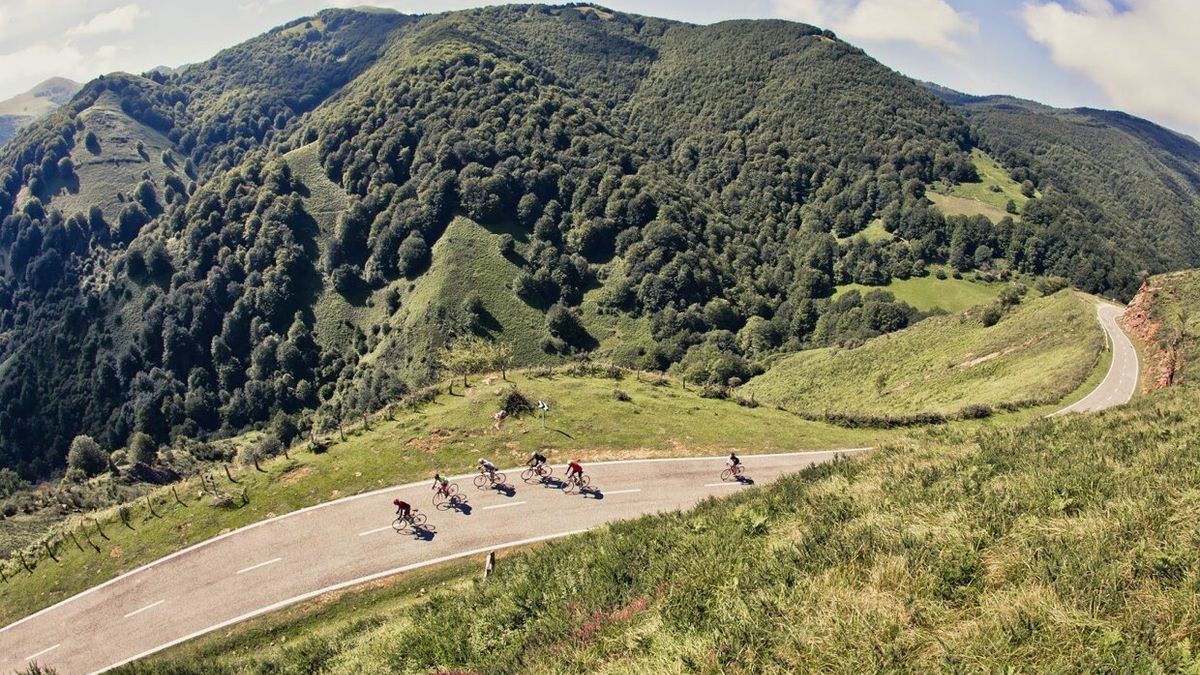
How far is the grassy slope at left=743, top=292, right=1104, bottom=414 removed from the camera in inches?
2210

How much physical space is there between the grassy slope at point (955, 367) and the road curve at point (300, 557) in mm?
35737

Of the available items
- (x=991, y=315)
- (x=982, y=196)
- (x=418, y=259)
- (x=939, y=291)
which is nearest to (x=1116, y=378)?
(x=991, y=315)

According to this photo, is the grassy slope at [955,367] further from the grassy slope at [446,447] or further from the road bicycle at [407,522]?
the road bicycle at [407,522]

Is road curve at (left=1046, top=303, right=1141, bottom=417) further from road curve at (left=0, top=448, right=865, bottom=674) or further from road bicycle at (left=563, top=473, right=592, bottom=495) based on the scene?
road bicycle at (left=563, top=473, right=592, bottom=495)

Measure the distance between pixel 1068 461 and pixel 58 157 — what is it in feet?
938

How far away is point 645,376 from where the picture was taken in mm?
54312

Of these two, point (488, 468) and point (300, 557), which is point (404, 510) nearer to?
point (488, 468)

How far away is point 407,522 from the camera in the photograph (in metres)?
32.0

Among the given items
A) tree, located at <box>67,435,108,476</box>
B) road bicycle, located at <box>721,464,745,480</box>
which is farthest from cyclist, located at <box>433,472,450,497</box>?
tree, located at <box>67,435,108,476</box>

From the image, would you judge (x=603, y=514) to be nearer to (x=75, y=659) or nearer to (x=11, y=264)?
(x=75, y=659)

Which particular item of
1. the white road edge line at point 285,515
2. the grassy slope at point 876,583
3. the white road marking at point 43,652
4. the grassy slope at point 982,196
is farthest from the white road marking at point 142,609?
the grassy slope at point 982,196

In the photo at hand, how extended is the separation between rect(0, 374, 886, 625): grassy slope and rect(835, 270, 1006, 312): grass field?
344 ft

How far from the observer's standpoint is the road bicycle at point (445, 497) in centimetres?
3341

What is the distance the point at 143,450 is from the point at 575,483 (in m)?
109
